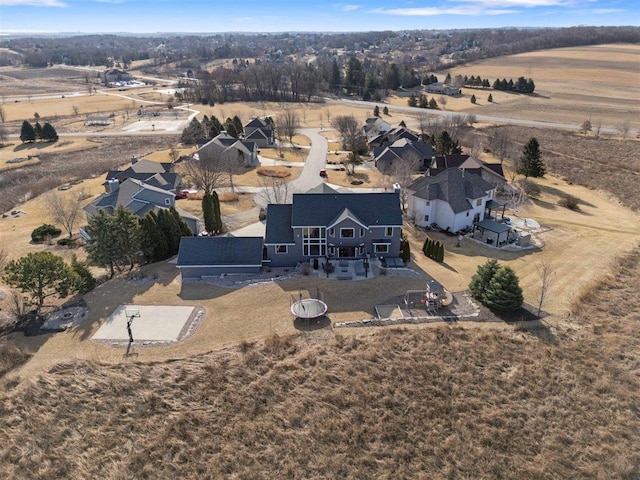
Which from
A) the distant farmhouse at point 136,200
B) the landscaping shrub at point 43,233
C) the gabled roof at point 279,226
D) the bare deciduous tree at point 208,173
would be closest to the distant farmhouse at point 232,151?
the bare deciduous tree at point 208,173

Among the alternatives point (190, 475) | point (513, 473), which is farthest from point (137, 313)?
point (513, 473)

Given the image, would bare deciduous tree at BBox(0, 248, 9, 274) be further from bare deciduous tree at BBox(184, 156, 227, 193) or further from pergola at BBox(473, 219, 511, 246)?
pergola at BBox(473, 219, 511, 246)

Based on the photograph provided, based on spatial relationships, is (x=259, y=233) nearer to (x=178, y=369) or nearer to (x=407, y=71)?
(x=178, y=369)

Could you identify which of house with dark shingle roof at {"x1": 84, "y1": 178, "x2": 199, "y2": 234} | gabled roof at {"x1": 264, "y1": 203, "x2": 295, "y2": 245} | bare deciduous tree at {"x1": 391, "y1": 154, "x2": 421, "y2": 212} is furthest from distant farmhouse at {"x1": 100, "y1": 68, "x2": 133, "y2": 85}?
gabled roof at {"x1": 264, "y1": 203, "x2": 295, "y2": 245}

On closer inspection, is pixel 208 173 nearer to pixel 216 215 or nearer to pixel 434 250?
pixel 216 215

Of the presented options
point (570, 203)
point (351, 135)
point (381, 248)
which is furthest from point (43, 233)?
point (570, 203)

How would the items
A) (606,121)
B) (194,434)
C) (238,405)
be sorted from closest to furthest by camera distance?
(194,434) → (238,405) → (606,121)
